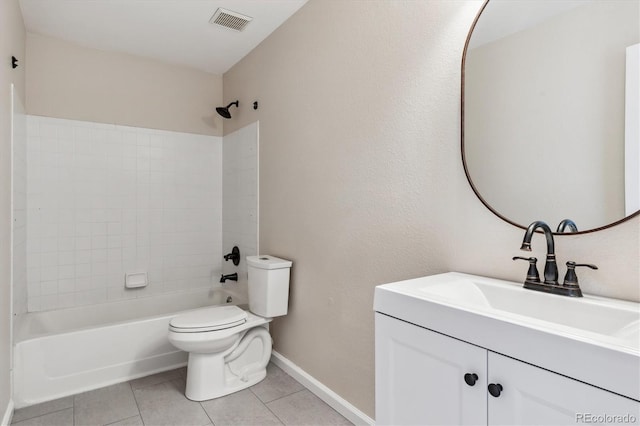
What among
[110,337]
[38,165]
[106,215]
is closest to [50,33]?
[38,165]

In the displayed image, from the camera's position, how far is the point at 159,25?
2.62m

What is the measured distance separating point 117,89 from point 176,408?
2.54m

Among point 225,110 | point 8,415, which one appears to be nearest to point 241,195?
point 225,110

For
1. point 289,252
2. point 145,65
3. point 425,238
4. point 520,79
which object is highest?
point 145,65

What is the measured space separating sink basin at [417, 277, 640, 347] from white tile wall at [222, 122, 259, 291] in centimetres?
193

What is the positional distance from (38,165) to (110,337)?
4.69 ft

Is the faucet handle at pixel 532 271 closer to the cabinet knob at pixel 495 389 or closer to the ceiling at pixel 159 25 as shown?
the cabinet knob at pixel 495 389

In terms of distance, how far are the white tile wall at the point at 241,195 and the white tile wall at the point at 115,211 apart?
16cm

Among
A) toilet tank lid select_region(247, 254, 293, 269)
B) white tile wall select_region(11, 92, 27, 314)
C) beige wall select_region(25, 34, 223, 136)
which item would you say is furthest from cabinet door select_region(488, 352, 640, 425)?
beige wall select_region(25, 34, 223, 136)

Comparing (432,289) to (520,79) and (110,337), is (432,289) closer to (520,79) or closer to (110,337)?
(520,79)

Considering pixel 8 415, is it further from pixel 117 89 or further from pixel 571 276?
pixel 571 276

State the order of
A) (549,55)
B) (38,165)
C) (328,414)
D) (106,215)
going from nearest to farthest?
1. (549,55)
2. (328,414)
3. (38,165)
4. (106,215)

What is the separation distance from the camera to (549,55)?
47.4 inches

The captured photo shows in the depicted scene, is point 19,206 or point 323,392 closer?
point 323,392
